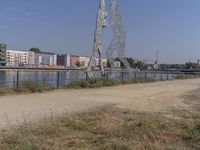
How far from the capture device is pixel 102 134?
7.70 m

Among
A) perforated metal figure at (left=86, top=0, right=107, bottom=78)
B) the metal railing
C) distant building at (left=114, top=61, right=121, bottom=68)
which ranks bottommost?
the metal railing

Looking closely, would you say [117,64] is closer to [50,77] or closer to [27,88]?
[50,77]

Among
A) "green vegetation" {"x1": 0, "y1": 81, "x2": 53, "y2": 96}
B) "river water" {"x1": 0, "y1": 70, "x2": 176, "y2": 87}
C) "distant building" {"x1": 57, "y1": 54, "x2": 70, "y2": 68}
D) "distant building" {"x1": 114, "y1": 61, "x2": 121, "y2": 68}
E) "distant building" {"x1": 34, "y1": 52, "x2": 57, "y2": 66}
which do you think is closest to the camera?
"green vegetation" {"x1": 0, "y1": 81, "x2": 53, "y2": 96}

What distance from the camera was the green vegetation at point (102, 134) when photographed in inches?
259

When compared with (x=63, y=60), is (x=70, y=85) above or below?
A: below

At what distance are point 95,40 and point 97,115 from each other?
17606 millimetres

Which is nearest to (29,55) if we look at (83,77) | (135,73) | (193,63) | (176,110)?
(193,63)

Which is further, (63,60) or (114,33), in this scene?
(63,60)

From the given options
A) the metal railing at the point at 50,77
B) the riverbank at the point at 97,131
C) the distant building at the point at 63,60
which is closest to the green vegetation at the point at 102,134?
the riverbank at the point at 97,131

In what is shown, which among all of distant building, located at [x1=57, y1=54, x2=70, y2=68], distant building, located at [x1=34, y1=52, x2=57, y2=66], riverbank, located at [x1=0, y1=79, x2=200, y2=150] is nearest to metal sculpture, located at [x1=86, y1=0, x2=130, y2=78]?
riverbank, located at [x1=0, y1=79, x2=200, y2=150]

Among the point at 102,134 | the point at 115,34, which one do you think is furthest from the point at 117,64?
the point at 102,134

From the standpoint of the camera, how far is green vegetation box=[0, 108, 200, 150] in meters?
6.57

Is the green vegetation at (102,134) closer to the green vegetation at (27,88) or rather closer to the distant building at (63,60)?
the green vegetation at (27,88)

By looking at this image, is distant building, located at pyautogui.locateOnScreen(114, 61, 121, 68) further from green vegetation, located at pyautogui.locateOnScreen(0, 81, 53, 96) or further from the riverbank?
the riverbank
